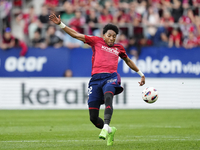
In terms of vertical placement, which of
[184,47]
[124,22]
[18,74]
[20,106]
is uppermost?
[124,22]

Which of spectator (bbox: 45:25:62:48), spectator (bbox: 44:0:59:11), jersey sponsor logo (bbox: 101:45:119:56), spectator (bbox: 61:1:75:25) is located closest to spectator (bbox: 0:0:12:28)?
spectator (bbox: 44:0:59:11)

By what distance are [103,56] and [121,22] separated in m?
12.0

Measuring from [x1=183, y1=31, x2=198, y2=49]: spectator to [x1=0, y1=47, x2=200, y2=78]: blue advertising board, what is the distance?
0.27 metres

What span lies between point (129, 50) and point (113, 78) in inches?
444

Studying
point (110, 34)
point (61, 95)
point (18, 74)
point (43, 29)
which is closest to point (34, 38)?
point (43, 29)

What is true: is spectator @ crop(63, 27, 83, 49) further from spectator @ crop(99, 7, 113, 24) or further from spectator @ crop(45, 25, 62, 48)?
spectator @ crop(99, 7, 113, 24)

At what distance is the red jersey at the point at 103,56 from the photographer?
7496 mm

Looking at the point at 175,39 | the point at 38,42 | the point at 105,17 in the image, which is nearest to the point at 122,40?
the point at 105,17

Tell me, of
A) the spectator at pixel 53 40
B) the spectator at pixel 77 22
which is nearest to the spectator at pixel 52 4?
the spectator at pixel 53 40

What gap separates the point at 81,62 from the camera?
61.9ft

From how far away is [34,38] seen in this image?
18672 mm

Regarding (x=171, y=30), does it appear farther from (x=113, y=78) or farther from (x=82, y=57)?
(x=113, y=78)

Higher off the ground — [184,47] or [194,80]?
[184,47]

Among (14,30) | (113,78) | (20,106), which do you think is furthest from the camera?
(14,30)
